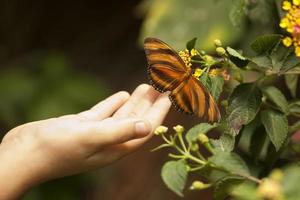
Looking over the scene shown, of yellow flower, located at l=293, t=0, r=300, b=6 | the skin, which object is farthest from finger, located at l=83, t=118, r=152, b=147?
yellow flower, located at l=293, t=0, r=300, b=6

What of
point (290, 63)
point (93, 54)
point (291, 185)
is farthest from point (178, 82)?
point (93, 54)

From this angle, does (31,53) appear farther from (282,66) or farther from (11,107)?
Answer: (282,66)

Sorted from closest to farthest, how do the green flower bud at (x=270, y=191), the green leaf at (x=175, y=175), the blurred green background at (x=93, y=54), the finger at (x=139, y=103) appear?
the green flower bud at (x=270, y=191), the green leaf at (x=175, y=175), the finger at (x=139, y=103), the blurred green background at (x=93, y=54)

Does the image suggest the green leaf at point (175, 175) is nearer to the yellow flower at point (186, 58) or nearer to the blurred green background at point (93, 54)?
the yellow flower at point (186, 58)

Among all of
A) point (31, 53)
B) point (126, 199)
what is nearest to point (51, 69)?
point (31, 53)

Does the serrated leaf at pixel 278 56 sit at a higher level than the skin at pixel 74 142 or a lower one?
higher

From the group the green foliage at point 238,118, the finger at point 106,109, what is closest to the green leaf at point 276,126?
the green foliage at point 238,118

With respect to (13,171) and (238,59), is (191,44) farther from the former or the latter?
(13,171)
